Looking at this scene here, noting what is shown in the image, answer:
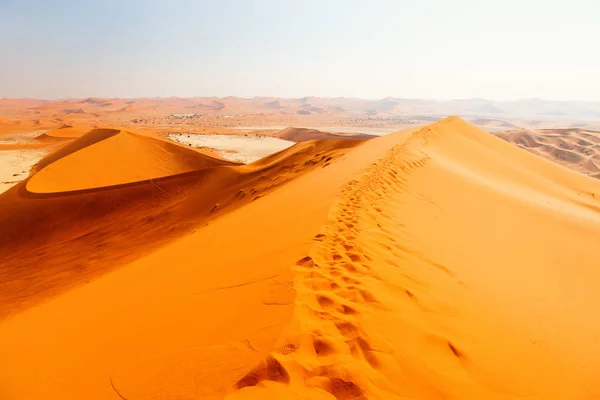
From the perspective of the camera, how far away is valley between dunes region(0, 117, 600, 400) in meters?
2.24

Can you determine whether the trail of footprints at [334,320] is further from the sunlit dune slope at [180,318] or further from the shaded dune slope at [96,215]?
the shaded dune slope at [96,215]

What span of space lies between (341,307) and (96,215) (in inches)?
443

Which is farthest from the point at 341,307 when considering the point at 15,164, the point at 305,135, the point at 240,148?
the point at 305,135

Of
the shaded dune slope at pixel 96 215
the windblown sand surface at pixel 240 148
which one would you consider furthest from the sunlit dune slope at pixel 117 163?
the windblown sand surface at pixel 240 148

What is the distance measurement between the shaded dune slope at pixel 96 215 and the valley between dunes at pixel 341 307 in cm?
29

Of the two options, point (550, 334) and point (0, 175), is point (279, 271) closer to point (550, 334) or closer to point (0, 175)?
point (550, 334)

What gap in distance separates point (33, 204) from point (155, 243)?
6.49m

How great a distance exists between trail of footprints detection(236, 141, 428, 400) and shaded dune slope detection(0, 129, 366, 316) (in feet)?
17.1

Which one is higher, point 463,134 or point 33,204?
point 463,134

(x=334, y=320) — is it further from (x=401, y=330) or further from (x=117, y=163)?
(x=117, y=163)

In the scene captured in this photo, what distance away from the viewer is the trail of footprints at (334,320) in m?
2.09

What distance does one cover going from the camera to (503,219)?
624 centimetres

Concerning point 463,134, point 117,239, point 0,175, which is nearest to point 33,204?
point 117,239

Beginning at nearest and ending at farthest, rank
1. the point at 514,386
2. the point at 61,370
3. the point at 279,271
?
the point at 514,386 < the point at 61,370 < the point at 279,271
